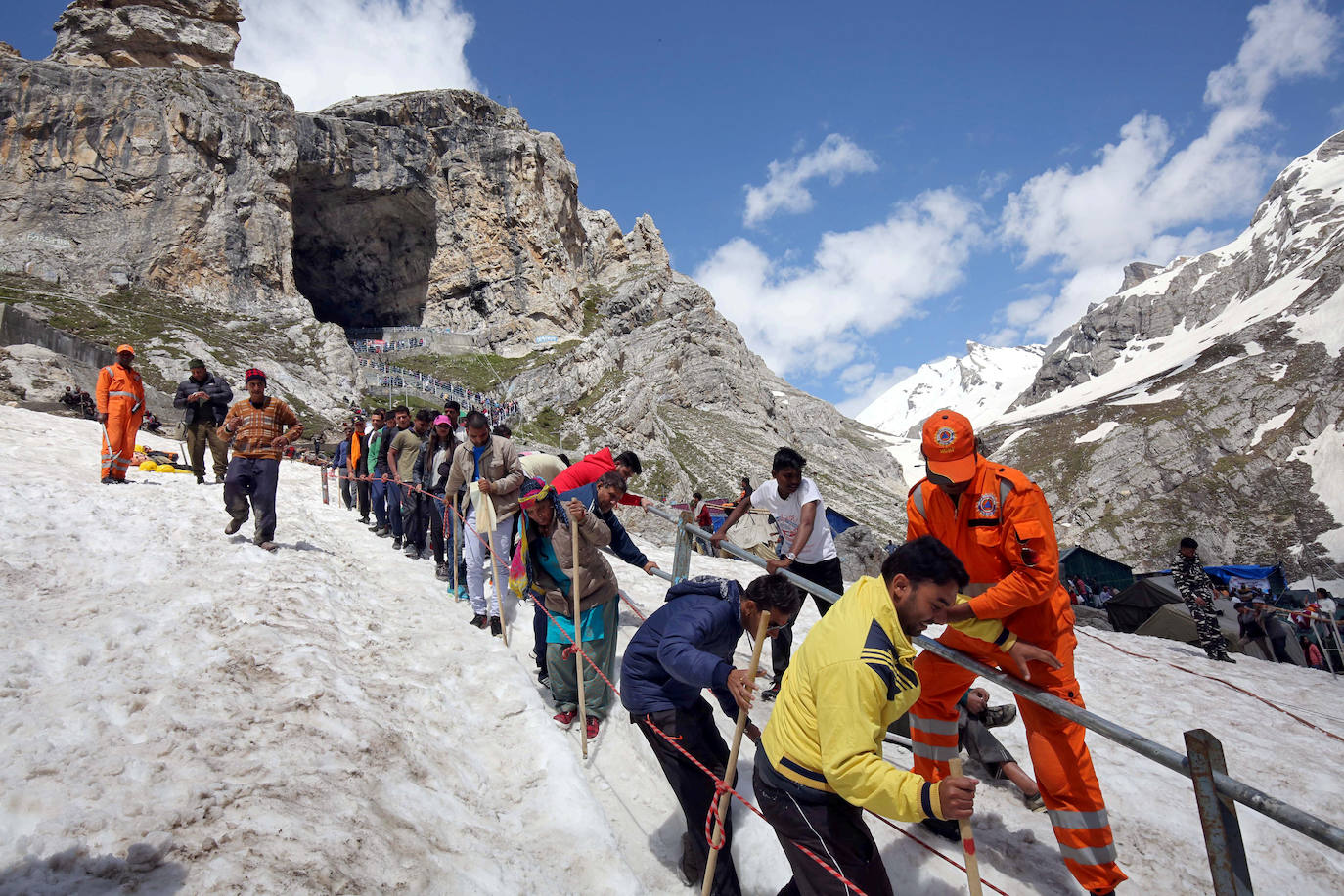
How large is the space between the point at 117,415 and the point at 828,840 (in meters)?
11.8

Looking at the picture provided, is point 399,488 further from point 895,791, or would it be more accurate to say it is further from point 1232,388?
point 1232,388

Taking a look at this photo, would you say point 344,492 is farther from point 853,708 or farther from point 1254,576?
point 1254,576

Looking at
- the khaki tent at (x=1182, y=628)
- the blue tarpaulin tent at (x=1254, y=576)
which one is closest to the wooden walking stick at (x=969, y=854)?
the khaki tent at (x=1182, y=628)

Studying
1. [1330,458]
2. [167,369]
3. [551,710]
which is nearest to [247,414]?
[551,710]

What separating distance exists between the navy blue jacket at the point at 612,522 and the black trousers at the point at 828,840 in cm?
297

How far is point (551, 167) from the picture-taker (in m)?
64.1

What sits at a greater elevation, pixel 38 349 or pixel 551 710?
pixel 38 349

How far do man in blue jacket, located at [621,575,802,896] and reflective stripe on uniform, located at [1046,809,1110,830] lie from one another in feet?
5.39

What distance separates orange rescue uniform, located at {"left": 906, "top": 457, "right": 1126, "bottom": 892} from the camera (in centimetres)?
331

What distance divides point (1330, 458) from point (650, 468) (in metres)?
84.0

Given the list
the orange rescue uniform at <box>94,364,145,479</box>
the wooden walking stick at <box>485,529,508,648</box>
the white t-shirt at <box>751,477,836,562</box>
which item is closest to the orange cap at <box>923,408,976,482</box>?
the white t-shirt at <box>751,477,836,562</box>

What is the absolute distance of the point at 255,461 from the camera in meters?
7.60

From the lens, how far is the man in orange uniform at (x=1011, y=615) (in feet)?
10.9

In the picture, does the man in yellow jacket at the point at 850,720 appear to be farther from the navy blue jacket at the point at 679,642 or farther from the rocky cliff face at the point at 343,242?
the rocky cliff face at the point at 343,242
